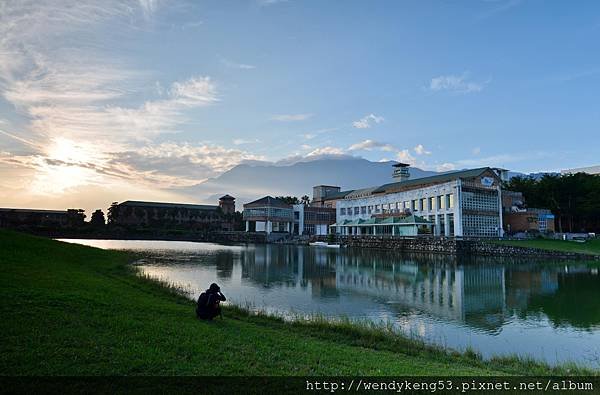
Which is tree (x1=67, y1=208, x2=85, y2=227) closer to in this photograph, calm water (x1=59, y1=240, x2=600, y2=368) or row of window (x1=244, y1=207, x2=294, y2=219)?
row of window (x1=244, y1=207, x2=294, y2=219)

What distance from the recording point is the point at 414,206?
236 feet

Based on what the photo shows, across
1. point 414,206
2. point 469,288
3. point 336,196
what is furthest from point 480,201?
point 336,196

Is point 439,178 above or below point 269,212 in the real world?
above

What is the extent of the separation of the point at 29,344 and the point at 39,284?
648 centimetres

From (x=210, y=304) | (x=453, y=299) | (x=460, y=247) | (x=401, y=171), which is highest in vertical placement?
(x=401, y=171)

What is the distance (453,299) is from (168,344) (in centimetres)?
1742

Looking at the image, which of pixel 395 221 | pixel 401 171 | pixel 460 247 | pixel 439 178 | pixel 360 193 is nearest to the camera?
pixel 460 247

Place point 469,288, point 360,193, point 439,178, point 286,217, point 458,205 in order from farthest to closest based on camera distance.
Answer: point 360,193 < point 286,217 < point 439,178 < point 458,205 < point 469,288

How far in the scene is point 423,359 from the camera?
9.98m

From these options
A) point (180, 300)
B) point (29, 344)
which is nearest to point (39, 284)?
point (180, 300)

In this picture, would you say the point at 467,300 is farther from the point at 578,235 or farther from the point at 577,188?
the point at 577,188

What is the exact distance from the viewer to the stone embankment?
46344 millimetres

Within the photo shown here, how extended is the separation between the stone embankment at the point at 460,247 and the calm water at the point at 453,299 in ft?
32.1

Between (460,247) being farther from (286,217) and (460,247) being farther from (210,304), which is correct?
(286,217)
